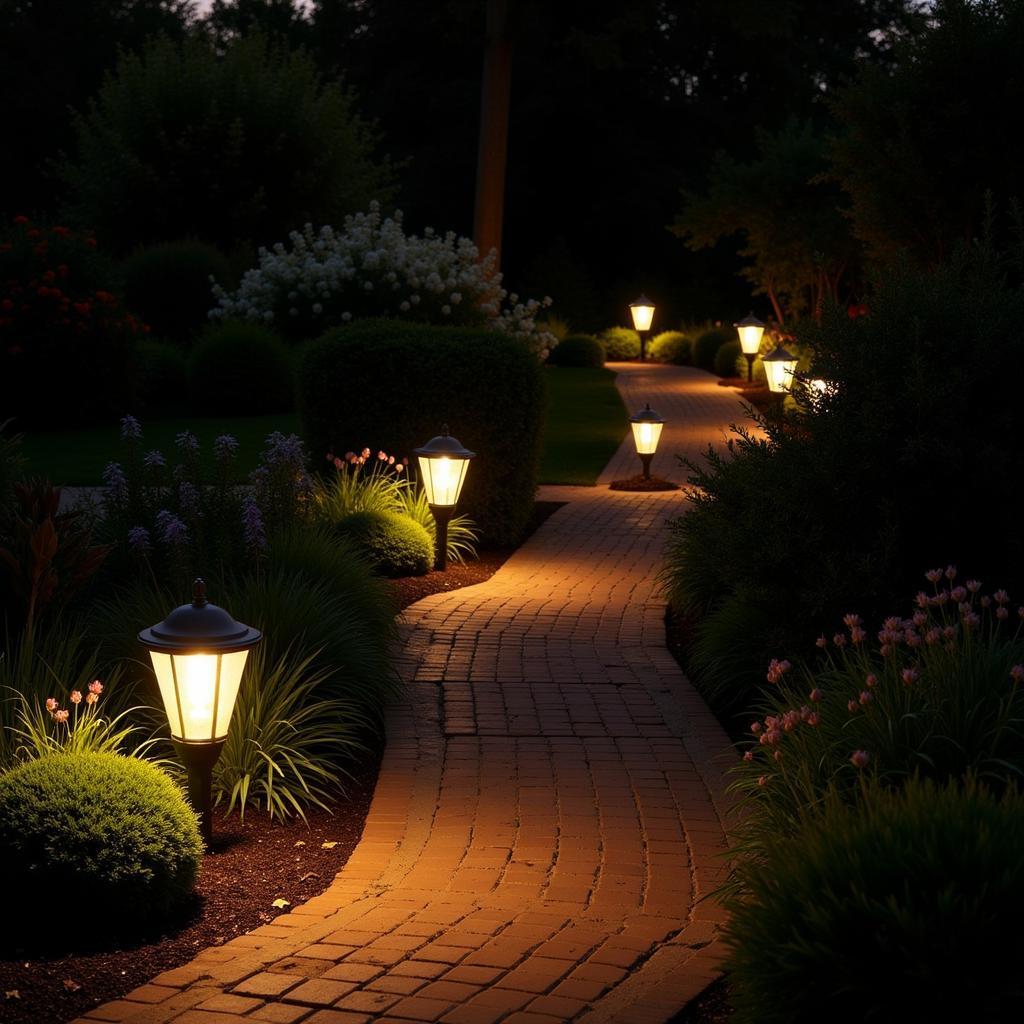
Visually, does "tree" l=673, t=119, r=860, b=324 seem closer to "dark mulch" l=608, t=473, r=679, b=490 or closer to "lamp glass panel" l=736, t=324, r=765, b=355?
"lamp glass panel" l=736, t=324, r=765, b=355

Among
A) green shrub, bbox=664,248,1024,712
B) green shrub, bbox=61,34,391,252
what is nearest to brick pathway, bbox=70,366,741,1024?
green shrub, bbox=664,248,1024,712

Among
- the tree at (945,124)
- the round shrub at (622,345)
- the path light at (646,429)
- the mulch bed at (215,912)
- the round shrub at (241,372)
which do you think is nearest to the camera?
the mulch bed at (215,912)

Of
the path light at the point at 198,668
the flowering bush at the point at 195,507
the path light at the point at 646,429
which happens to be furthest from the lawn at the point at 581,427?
the path light at the point at 198,668

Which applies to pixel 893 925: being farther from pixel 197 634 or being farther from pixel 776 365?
pixel 776 365

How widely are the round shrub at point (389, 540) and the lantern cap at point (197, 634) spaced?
16.7 feet

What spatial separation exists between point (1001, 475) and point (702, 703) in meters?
1.84

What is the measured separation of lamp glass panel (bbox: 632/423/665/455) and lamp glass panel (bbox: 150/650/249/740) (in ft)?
33.1

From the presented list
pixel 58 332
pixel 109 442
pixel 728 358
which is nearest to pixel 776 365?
pixel 109 442

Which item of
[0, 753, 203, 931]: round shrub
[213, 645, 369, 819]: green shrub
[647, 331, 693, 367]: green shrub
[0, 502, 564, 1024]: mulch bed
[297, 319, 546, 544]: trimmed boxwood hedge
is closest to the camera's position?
[0, 502, 564, 1024]: mulch bed

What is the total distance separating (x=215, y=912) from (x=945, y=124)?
49.9 feet

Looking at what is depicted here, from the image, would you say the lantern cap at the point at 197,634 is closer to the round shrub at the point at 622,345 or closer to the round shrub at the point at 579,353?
the round shrub at the point at 579,353

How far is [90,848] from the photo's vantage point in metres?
4.23

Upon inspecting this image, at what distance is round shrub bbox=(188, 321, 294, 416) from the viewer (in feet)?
70.7

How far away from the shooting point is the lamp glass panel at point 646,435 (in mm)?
14531
